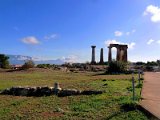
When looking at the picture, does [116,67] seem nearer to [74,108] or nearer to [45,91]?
[45,91]

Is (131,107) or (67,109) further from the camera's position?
(67,109)

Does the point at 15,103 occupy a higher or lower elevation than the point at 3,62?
lower

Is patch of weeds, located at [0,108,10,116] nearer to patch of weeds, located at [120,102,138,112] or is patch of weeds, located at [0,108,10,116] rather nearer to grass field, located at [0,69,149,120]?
grass field, located at [0,69,149,120]

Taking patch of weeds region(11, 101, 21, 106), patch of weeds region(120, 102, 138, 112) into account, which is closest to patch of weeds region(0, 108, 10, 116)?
patch of weeds region(11, 101, 21, 106)

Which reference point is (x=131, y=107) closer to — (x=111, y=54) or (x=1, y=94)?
(x=1, y=94)

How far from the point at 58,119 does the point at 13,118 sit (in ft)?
5.40

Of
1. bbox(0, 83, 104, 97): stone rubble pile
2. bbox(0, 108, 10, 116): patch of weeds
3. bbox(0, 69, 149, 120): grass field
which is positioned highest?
bbox(0, 83, 104, 97): stone rubble pile

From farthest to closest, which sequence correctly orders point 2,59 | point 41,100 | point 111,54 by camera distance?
point 111,54 < point 2,59 < point 41,100

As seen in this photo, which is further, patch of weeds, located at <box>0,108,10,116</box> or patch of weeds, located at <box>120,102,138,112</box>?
patch of weeds, located at <box>0,108,10,116</box>

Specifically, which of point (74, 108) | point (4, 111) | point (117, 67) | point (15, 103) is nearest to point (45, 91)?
point (15, 103)

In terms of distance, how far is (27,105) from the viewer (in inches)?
549

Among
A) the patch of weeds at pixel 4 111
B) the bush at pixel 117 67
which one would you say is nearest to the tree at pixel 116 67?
the bush at pixel 117 67

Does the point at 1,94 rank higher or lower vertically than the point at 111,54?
lower

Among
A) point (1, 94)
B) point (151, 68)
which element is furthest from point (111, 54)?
point (1, 94)
